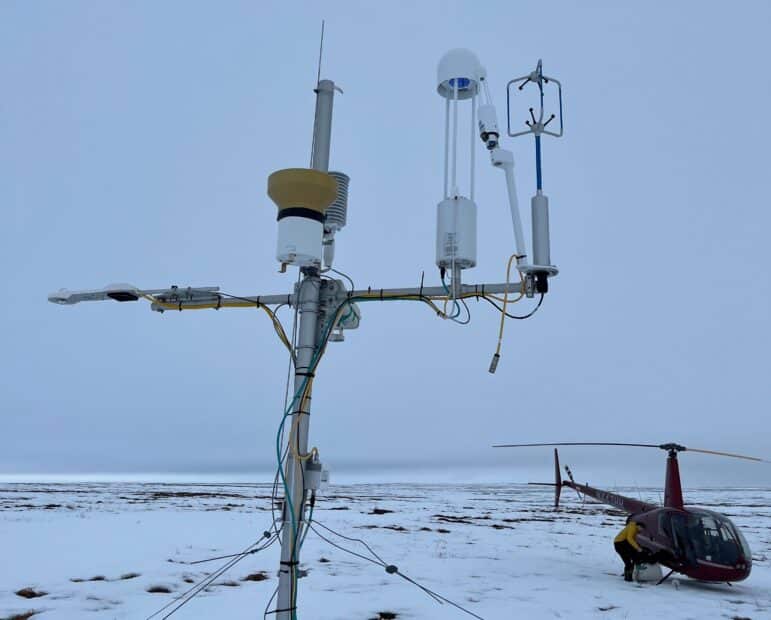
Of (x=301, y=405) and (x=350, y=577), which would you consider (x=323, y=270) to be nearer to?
(x=301, y=405)

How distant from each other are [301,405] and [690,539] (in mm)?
10668

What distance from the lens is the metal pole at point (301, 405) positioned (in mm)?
5680

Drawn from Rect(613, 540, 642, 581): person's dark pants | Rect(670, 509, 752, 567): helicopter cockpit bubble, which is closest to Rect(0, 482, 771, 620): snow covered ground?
Rect(613, 540, 642, 581): person's dark pants

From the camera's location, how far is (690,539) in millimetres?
12008

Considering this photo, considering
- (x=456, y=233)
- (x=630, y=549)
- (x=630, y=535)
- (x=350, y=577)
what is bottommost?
(x=350, y=577)

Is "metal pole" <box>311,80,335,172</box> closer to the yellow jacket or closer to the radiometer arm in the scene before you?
the radiometer arm

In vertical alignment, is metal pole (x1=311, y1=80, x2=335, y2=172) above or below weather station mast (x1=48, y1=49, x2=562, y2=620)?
above

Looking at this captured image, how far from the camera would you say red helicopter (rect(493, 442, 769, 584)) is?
11.6 m

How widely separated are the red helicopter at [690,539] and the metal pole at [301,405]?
8068mm

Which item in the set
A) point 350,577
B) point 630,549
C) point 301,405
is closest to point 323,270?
point 301,405

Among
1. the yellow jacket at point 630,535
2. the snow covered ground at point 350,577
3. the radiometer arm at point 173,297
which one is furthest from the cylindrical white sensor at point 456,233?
the yellow jacket at point 630,535

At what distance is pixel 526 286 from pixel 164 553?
13015 mm

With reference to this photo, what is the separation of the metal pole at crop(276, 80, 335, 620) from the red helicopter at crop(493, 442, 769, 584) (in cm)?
807

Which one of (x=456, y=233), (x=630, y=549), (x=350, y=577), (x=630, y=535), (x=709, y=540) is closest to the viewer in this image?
(x=456, y=233)
